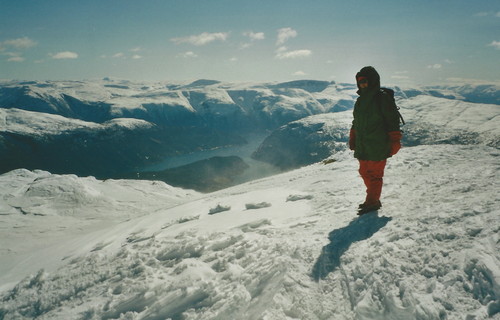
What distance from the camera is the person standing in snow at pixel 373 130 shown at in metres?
5.79

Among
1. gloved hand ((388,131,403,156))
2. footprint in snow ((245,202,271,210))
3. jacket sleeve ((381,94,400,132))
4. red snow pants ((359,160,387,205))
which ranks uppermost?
jacket sleeve ((381,94,400,132))

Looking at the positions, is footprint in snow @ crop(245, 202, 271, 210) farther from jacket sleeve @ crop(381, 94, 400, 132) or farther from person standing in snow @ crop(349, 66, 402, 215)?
jacket sleeve @ crop(381, 94, 400, 132)

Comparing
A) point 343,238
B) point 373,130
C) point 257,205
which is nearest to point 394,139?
point 373,130

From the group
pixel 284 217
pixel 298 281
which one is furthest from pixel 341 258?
pixel 284 217

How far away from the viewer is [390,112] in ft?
18.7

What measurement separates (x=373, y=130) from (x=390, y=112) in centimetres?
48

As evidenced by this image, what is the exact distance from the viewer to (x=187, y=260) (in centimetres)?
510

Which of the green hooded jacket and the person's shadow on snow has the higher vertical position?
the green hooded jacket

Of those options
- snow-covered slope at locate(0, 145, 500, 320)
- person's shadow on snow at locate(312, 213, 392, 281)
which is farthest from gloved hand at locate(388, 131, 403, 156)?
person's shadow on snow at locate(312, 213, 392, 281)

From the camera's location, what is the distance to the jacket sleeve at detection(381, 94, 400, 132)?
224 inches

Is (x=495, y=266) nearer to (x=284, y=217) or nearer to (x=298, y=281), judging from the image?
(x=298, y=281)

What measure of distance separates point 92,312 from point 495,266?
5.08m

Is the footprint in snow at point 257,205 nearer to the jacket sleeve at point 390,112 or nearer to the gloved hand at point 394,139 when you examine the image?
the gloved hand at point 394,139

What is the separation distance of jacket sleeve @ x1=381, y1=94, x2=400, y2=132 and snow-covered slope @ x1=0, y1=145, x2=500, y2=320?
5.51 ft
